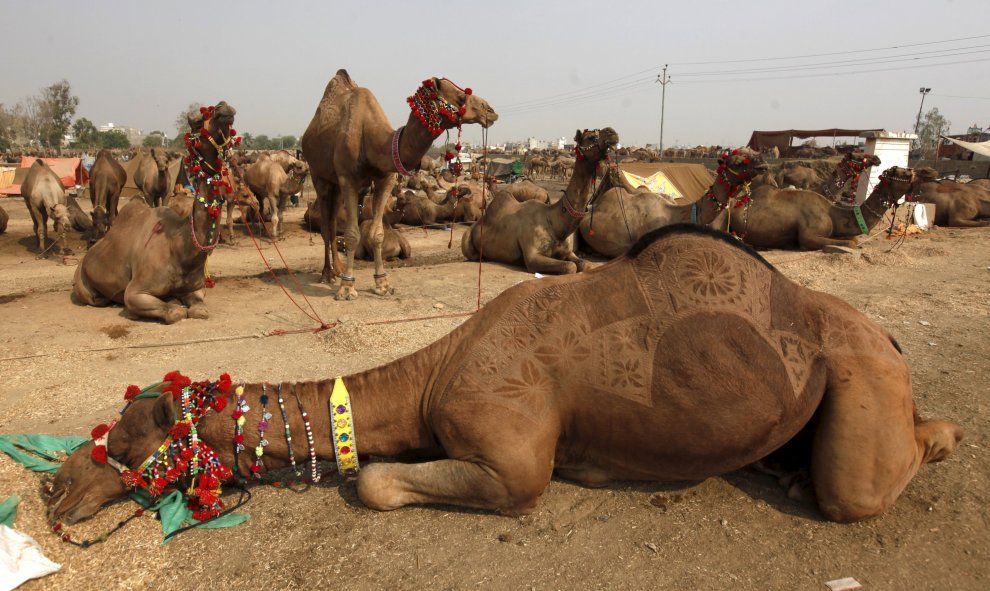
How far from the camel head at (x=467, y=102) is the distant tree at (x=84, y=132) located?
82189 millimetres

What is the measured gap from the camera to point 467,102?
7.43 meters

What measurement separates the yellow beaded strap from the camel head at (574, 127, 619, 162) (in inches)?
259

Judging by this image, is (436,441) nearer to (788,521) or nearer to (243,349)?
(788,521)

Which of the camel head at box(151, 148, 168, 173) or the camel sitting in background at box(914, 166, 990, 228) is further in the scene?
the camel sitting in background at box(914, 166, 990, 228)

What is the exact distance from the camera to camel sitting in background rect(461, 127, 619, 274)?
9058mm

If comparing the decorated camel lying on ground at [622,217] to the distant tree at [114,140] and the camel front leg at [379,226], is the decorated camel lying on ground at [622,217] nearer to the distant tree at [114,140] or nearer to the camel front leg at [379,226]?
the camel front leg at [379,226]

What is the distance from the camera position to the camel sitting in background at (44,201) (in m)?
12.8

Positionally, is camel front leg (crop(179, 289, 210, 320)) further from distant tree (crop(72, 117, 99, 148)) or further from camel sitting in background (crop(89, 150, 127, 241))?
distant tree (crop(72, 117, 99, 148))

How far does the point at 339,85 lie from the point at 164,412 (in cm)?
723

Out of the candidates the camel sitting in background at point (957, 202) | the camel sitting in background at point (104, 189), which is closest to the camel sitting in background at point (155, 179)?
the camel sitting in background at point (104, 189)

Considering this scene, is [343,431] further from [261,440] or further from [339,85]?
[339,85]

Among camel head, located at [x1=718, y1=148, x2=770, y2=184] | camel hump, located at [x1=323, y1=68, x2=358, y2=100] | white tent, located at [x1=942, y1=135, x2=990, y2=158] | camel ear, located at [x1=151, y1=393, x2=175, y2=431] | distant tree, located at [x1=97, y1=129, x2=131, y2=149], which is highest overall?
distant tree, located at [x1=97, y1=129, x2=131, y2=149]

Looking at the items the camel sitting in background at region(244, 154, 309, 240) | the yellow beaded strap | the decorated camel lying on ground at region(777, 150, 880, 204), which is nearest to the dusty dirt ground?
the yellow beaded strap

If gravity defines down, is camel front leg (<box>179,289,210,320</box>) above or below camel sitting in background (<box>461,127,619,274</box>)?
below
